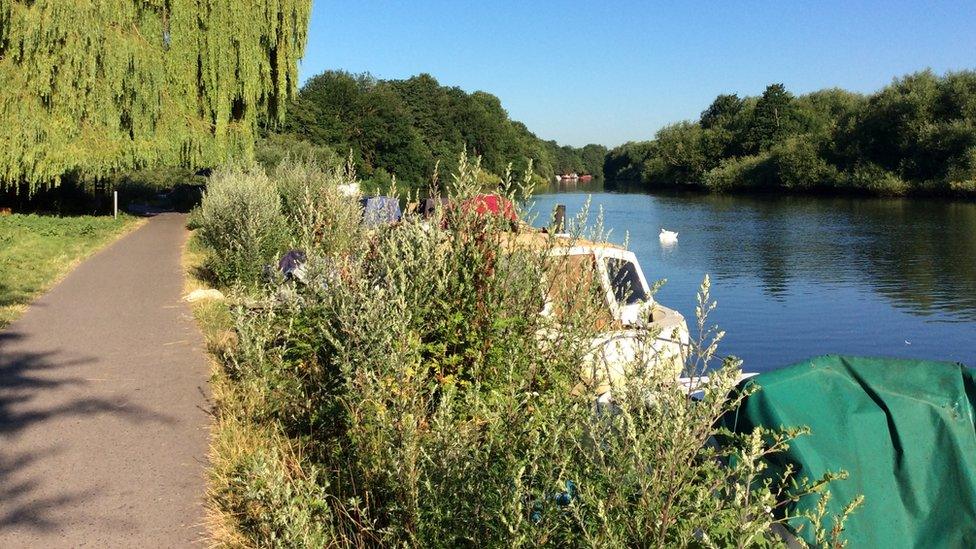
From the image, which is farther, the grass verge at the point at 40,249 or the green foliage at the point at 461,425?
the grass verge at the point at 40,249

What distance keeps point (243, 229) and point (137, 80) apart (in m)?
13.1

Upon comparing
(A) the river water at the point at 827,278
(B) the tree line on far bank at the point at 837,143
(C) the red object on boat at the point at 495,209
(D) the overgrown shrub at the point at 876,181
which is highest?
(B) the tree line on far bank at the point at 837,143

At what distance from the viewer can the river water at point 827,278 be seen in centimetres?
1591

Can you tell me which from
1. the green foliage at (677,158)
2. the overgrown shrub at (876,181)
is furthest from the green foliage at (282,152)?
the green foliage at (677,158)

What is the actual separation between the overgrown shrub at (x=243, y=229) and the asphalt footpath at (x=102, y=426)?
1.22 metres

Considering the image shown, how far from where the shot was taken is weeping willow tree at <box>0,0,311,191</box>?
20938mm

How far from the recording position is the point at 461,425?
4.50 m

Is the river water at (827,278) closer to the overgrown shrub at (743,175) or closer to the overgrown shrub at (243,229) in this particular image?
the overgrown shrub at (243,229)

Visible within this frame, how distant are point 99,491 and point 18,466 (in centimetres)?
78

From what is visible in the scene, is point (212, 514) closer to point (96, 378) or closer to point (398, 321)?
point (398, 321)

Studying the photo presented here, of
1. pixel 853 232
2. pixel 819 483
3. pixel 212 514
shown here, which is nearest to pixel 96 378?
pixel 212 514

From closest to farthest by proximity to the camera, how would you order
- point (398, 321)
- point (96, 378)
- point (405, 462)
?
point (405, 462), point (398, 321), point (96, 378)

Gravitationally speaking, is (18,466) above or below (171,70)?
below

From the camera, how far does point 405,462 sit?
354cm
